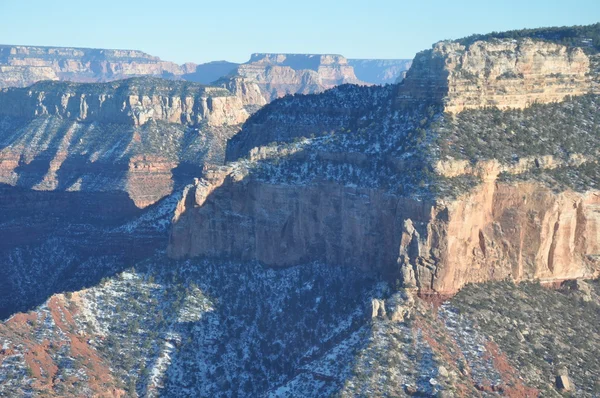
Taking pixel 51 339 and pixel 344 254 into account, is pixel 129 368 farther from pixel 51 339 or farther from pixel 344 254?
pixel 344 254

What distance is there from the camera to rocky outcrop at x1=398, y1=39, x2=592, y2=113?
75.4 metres

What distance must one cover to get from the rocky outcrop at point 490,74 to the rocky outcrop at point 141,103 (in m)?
94.5

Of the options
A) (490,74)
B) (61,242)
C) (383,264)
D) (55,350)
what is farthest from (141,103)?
(383,264)

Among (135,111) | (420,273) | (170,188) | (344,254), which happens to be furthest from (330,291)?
(135,111)

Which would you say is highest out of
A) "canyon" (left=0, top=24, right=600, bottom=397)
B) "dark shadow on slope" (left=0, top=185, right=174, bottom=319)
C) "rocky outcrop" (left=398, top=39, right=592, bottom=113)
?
"rocky outcrop" (left=398, top=39, right=592, bottom=113)

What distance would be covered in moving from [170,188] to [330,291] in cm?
7457

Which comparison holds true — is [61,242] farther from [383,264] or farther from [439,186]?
[439,186]

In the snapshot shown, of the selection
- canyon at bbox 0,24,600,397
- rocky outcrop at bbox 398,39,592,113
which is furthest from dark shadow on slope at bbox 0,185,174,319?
rocky outcrop at bbox 398,39,592,113

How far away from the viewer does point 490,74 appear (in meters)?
76.6

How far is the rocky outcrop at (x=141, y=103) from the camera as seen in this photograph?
169 metres

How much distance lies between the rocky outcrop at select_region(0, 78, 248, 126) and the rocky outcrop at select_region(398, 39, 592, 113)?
9454cm

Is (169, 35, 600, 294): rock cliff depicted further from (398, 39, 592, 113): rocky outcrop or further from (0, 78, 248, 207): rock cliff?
(0, 78, 248, 207): rock cliff

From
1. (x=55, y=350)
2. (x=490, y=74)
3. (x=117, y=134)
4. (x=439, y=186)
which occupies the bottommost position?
(x=55, y=350)

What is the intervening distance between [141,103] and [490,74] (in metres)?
101
